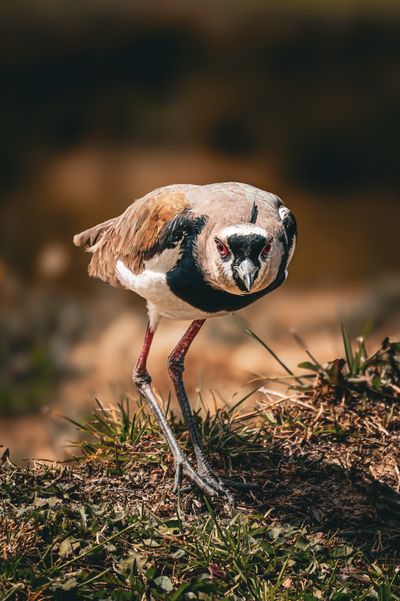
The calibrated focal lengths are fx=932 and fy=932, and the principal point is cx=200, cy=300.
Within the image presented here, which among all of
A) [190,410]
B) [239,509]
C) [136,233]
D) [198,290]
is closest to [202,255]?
[198,290]

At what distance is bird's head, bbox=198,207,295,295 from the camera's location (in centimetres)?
347

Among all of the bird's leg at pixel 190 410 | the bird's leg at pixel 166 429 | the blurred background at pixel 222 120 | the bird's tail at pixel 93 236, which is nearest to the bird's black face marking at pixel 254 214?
the bird's leg at pixel 190 410

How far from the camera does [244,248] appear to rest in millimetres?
3463

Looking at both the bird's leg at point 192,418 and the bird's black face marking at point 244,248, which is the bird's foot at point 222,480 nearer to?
the bird's leg at point 192,418

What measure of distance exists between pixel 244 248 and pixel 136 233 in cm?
74

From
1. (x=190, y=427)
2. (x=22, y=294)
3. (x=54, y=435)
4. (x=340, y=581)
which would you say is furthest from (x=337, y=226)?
(x=340, y=581)

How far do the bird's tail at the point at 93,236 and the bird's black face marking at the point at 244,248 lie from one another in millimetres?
1162

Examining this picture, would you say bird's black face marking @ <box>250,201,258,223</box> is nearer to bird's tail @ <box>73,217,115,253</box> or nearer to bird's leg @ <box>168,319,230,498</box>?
bird's leg @ <box>168,319,230,498</box>

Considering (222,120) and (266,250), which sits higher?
(222,120)

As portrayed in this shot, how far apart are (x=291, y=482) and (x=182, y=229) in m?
1.18

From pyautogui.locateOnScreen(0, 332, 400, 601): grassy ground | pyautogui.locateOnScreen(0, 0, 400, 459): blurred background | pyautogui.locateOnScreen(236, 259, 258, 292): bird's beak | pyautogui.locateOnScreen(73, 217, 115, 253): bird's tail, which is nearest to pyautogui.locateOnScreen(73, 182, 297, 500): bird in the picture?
pyautogui.locateOnScreen(236, 259, 258, 292): bird's beak

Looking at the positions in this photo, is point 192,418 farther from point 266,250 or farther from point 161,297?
point 266,250

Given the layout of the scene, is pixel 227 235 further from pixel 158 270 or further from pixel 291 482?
pixel 291 482

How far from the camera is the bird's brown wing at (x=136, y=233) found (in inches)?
152
